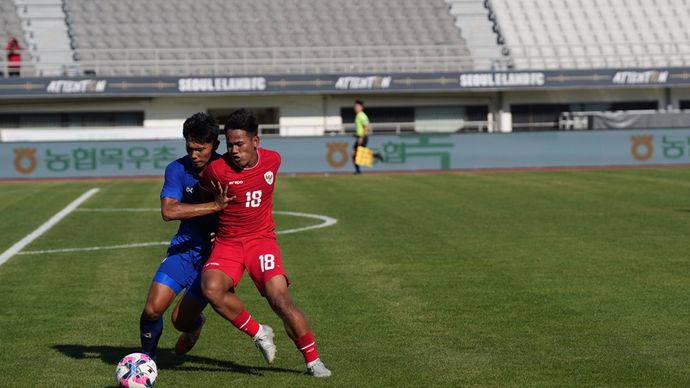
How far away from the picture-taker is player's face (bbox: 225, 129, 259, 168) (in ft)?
25.6

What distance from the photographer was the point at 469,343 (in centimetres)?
902

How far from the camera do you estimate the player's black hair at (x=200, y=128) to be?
8.03 m

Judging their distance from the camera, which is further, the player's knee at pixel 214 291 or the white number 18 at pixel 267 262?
the white number 18 at pixel 267 262

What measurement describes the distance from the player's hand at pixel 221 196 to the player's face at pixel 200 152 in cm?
33

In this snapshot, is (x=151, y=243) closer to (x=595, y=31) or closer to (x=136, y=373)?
(x=136, y=373)

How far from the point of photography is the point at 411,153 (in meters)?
37.8

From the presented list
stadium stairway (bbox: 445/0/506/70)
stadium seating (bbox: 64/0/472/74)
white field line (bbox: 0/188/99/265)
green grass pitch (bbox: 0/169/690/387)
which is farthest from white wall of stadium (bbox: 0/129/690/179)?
green grass pitch (bbox: 0/169/690/387)

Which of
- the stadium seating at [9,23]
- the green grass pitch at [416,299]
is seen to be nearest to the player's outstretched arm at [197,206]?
the green grass pitch at [416,299]

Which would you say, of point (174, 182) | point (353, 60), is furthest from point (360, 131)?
point (174, 182)

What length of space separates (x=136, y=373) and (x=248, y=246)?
3.97 feet

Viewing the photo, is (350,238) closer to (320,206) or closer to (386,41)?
(320,206)

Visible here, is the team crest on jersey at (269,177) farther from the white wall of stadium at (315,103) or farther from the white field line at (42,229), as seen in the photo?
the white wall of stadium at (315,103)

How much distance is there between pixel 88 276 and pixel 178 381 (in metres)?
5.78

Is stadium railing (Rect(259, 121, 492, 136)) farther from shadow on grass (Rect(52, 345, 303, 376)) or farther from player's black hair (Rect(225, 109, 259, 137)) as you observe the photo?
player's black hair (Rect(225, 109, 259, 137))
